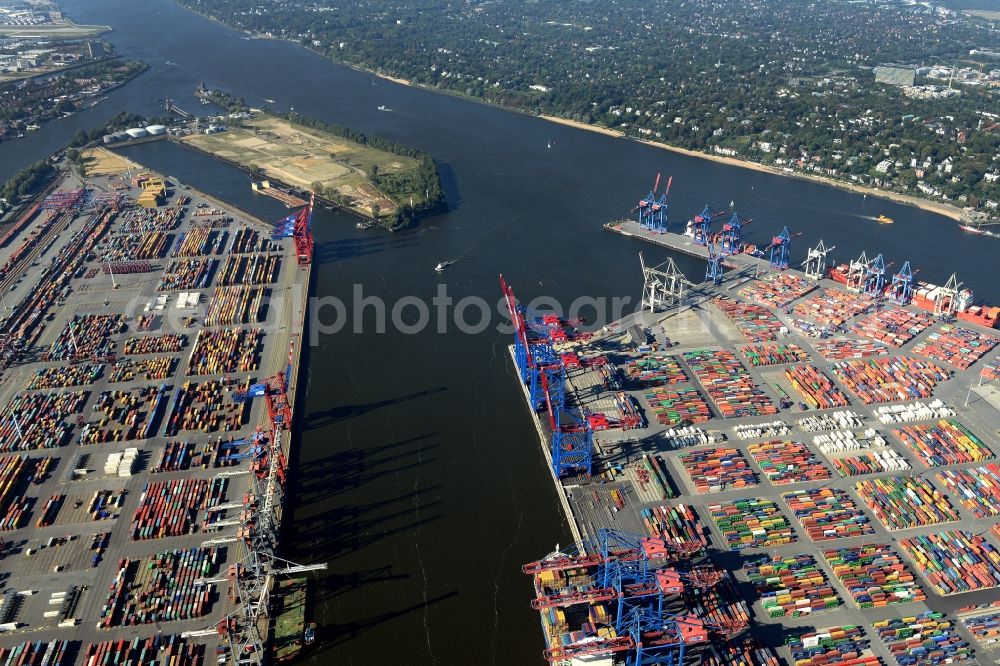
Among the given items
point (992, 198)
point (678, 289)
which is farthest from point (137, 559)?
point (992, 198)

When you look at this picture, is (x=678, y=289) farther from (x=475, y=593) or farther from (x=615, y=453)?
(x=475, y=593)

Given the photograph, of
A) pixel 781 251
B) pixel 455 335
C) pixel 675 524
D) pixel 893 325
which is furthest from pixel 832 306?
pixel 675 524

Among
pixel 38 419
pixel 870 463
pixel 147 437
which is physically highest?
pixel 870 463

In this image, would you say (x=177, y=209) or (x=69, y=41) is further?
(x=69, y=41)

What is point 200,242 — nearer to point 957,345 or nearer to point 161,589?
point 161,589

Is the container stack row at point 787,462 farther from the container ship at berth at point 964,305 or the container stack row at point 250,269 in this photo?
the container stack row at point 250,269

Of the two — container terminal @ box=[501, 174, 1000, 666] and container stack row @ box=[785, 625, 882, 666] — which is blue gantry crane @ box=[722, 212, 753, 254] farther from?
container stack row @ box=[785, 625, 882, 666]
